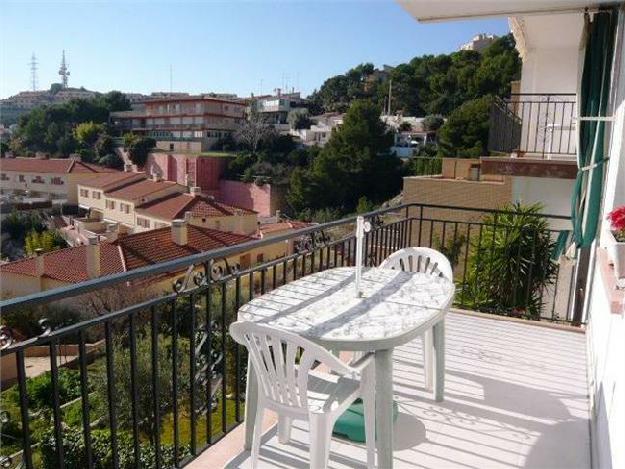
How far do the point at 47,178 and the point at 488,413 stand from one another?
44943 mm

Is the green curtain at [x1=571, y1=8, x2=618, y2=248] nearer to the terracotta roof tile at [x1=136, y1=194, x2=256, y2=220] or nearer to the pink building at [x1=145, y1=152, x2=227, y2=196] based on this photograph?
the terracotta roof tile at [x1=136, y1=194, x2=256, y2=220]

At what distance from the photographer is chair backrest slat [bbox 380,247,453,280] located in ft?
9.53

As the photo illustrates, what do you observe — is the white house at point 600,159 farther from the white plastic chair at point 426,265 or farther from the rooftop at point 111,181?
the rooftop at point 111,181

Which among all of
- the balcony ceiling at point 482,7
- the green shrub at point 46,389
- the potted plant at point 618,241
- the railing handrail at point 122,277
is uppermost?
the balcony ceiling at point 482,7

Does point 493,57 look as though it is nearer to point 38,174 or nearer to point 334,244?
point 334,244

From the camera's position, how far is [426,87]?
4325 centimetres

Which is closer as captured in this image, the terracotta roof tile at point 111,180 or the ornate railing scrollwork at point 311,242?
Result: the ornate railing scrollwork at point 311,242

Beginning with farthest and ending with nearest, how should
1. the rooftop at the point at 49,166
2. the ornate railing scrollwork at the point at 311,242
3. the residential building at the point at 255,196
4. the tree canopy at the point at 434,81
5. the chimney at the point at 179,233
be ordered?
1. the rooftop at the point at 49,166
2. the residential building at the point at 255,196
3. the tree canopy at the point at 434,81
4. the chimney at the point at 179,233
5. the ornate railing scrollwork at the point at 311,242

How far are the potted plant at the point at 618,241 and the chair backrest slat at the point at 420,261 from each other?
89 cm

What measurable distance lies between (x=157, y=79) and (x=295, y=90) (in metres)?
21.7

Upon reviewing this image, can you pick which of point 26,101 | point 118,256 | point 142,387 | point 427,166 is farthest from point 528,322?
point 26,101

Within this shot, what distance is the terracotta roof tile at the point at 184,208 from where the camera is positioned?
28209mm

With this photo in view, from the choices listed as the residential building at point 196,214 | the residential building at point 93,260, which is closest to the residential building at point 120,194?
the residential building at point 196,214

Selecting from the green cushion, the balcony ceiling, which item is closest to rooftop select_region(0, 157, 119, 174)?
the balcony ceiling
